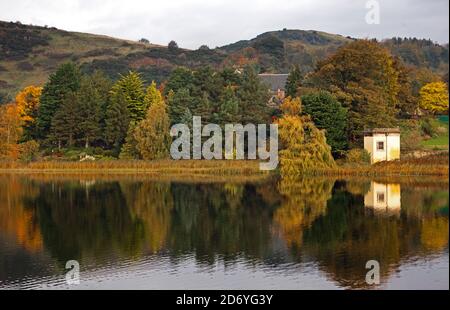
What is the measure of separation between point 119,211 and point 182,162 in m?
17.1

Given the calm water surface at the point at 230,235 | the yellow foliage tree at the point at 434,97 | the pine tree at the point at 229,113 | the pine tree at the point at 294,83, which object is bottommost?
the calm water surface at the point at 230,235

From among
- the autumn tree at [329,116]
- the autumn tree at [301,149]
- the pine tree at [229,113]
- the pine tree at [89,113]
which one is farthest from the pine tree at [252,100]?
the pine tree at [89,113]

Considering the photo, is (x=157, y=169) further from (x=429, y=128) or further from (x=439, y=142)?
(x=429, y=128)

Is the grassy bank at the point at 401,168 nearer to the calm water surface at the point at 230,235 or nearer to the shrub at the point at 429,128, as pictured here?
the calm water surface at the point at 230,235

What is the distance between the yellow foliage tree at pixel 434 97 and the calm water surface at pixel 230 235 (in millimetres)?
21240

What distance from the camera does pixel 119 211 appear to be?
29.9 m

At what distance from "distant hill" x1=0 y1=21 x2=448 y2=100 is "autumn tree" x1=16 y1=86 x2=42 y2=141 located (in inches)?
1446

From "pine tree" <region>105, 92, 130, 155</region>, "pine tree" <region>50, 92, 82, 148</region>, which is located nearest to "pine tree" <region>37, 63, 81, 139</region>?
"pine tree" <region>50, 92, 82, 148</region>

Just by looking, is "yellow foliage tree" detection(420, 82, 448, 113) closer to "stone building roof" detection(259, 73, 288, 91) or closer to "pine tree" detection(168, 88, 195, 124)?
"pine tree" detection(168, 88, 195, 124)

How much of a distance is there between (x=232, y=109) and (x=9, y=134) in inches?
641

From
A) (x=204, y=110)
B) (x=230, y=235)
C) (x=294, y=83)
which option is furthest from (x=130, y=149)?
(x=230, y=235)

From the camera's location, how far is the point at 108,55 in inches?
5108

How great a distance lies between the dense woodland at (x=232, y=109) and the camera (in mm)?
44375

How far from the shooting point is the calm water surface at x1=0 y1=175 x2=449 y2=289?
18.0 metres
